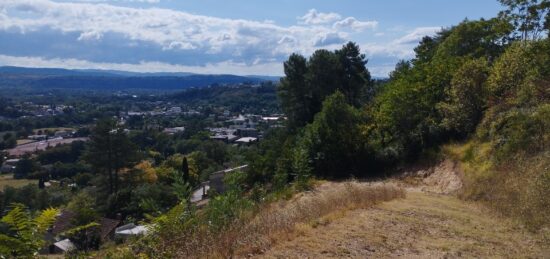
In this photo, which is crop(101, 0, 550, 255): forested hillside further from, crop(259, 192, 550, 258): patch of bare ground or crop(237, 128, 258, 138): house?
crop(237, 128, 258, 138): house

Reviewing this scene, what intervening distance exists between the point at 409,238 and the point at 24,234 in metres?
6.52

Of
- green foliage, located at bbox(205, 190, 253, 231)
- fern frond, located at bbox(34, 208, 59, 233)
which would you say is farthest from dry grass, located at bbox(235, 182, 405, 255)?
fern frond, located at bbox(34, 208, 59, 233)

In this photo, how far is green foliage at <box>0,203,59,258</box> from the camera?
585 centimetres

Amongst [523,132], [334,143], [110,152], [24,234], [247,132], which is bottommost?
[247,132]

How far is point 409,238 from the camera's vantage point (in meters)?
9.38

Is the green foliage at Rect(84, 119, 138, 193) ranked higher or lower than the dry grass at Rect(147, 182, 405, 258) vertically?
lower

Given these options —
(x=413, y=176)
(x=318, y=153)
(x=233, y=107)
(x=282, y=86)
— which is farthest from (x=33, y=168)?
(x=233, y=107)

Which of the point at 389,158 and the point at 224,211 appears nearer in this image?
the point at 224,211

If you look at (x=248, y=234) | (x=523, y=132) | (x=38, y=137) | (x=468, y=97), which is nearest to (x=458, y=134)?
(x=468, y=97)

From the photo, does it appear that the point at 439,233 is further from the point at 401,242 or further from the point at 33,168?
the point at 33,168

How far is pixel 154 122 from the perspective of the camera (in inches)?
5236

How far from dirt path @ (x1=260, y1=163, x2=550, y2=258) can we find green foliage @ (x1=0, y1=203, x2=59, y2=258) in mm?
2979

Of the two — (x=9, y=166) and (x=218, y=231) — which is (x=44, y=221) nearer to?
(x=218, y=231)

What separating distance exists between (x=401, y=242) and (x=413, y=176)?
14.8 meters
